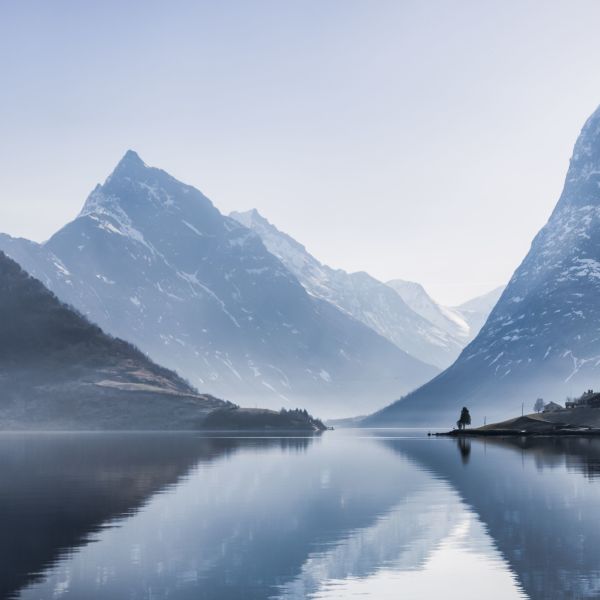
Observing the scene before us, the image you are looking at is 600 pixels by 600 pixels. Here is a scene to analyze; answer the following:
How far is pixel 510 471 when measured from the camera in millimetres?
182250

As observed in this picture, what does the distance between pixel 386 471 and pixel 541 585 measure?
121623mm

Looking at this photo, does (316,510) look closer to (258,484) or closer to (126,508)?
(126,508)

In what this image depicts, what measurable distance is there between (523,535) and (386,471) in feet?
322

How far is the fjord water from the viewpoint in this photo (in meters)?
66.7

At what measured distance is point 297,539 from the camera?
291ft

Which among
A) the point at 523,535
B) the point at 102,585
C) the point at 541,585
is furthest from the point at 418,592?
the point at 523,535

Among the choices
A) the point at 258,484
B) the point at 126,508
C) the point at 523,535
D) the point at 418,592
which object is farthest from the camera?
the point at 258,484

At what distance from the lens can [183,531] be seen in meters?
92.3

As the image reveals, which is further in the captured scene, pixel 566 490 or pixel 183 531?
pixel 566 490

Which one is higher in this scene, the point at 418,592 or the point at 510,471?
the point at 510,471

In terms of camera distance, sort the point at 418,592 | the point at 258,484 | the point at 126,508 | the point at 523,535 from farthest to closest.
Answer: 1. the point at 258,484
2. the point at 126,508
3. the point at 523,535
4. the point at 418,592

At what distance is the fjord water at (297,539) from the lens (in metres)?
66.7

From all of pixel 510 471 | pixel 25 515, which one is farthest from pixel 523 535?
pixel 510 471

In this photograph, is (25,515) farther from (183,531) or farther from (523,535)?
(523,535)
